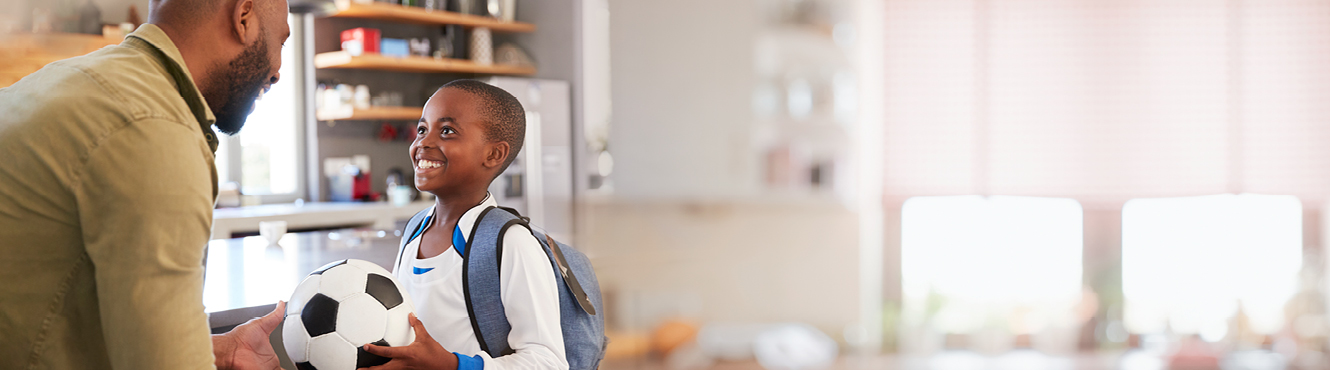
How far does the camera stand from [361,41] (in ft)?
12.0

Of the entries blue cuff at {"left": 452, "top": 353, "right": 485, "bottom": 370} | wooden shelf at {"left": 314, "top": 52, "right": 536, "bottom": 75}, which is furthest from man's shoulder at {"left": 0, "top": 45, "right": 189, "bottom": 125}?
wooden shelf at {"left": 314, "top": 52, "right": 536, "bottom": 75}

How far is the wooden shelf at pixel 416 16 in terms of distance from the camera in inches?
142

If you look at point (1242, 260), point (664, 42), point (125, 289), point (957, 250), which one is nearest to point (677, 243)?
point (664, 42)

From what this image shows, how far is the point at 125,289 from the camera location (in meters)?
0.55

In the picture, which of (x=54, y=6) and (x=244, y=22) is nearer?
(x=244, y=22)

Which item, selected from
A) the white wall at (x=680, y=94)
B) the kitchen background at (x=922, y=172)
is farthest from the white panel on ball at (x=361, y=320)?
the kitchen background at (x=922, y=172)

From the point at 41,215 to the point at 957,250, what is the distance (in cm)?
457

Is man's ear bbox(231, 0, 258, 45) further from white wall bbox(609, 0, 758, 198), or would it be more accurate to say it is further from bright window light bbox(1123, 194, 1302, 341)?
bright window light bbox(1123, 194, 1302, 341)

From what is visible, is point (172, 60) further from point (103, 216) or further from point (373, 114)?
point (373, 114)

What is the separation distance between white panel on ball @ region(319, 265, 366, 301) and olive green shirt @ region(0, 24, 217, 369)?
12 cm

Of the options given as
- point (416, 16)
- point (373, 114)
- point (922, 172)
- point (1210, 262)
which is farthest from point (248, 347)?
point (1210, 262)

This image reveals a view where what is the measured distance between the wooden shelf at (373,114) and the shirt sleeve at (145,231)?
332 cm

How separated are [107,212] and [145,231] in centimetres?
3

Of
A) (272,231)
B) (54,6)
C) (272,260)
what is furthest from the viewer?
(54,6)
